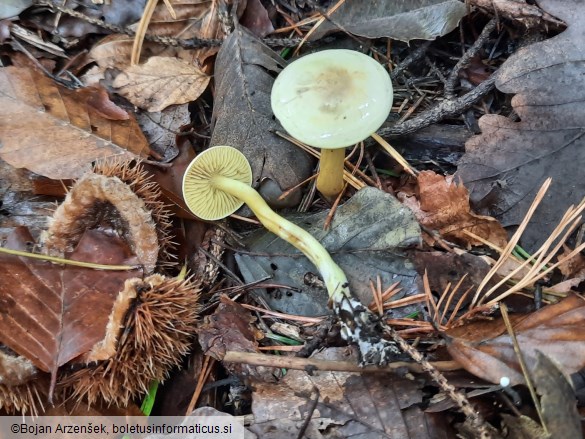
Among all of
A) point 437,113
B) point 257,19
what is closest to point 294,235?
point 437,113

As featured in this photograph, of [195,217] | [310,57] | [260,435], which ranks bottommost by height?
[260,435]

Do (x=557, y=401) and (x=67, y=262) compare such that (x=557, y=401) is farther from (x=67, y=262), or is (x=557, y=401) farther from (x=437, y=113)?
(x=67, y=262)

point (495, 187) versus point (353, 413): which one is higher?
point (495, 187)

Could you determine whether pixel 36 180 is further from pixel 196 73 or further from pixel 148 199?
pixel 196 73

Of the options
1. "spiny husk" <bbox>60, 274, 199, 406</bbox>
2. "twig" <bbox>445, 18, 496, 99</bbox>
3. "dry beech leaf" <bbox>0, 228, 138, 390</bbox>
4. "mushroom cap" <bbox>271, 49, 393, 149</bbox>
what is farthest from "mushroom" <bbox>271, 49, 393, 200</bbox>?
"dry beech leaf" <bbox>0, 228, 138, 390</bbox>

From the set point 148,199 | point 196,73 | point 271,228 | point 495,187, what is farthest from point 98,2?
point 495,187

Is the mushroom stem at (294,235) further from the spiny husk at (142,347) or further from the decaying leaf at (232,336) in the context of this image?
the spiny husk at (142,347)
